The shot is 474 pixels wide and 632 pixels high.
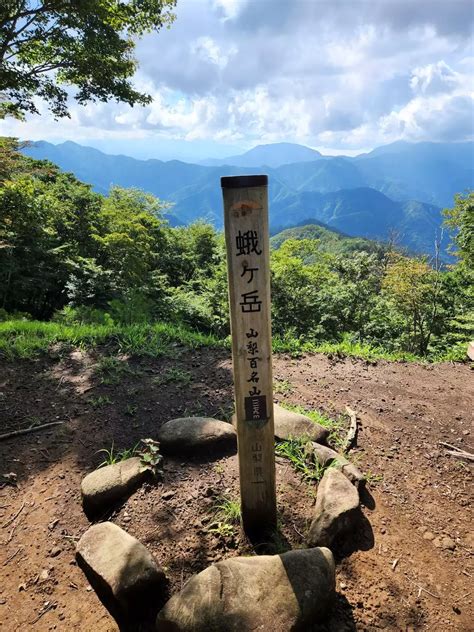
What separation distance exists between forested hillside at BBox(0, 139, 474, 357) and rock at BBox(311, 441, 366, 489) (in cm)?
635

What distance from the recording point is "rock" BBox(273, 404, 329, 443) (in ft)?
12.9

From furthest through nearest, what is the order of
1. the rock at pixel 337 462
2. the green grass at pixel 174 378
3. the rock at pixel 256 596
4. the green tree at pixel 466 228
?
the green tree at pixel 466 228 → the green grass at pixel 174 378 → the rock at pixel 337 462 → the rock at pixel 256 596

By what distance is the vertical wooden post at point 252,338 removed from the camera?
234cm

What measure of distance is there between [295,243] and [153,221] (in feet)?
24.6

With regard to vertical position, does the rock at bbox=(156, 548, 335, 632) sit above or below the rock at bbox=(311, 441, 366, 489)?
below

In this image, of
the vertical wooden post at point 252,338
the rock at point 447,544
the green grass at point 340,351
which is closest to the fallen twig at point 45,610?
the vertical wooden post at point 252,338

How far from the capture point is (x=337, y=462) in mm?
3602

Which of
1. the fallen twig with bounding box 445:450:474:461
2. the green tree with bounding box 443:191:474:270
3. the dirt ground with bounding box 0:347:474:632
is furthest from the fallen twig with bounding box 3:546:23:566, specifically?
the green tree with bounding box 443:191:474:270

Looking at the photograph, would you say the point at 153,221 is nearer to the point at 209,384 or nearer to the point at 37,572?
the point at 209,384

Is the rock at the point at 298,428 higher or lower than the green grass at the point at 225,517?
higher

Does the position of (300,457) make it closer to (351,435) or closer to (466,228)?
(351,435)

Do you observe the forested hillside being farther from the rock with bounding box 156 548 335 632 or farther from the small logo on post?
the rock with bounding box 156 548 335 632

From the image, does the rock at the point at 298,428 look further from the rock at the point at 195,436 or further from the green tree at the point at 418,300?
the green tree at the point at 418,300

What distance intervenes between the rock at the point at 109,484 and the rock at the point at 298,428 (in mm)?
1343
